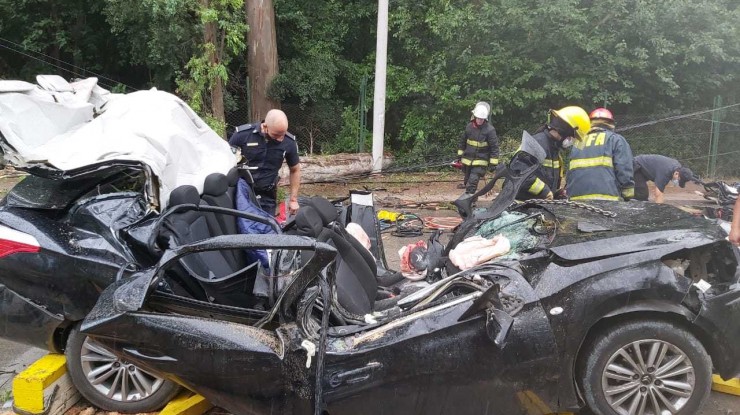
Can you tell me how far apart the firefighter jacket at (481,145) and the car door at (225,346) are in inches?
275

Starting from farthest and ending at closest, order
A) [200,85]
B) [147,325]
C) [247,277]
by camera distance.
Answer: [200,85]
[247,277]
[147,325]

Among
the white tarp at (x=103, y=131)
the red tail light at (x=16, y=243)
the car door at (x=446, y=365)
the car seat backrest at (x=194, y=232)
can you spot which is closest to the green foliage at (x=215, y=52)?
the white tarp at (x=103, y=131)

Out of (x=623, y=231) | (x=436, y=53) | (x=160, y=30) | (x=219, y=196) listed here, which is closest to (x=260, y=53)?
(x=160, y=30)

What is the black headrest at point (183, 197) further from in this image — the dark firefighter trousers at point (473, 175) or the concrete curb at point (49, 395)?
the dark firefighter trousers at point (473, 175)

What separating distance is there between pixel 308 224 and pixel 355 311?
667 millimetres

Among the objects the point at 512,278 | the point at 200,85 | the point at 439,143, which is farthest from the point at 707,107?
the point at 512,278

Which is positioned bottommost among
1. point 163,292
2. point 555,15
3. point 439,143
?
point 439,143

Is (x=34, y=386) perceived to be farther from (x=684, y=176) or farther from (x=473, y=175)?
(x=473, y=175)

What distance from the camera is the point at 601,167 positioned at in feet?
17.1

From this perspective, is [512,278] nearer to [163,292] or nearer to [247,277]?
[247,277]

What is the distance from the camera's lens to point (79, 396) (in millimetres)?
3629

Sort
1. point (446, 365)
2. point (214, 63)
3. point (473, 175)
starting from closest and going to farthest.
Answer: point (446, 365), point (473, 175), point (214, 63)

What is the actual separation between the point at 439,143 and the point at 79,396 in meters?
11.1

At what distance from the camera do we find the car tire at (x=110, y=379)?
3406 millimetres
